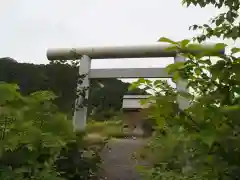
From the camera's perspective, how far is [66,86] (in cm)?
555

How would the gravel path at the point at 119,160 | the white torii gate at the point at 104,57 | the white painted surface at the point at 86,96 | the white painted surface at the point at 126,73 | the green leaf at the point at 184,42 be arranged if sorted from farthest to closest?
the white painted surface at the point at 126,73
the white torii gate at the point at 104,57
the white painted surface at the point at 86,96
the gravel path at the point at 119,160
the green leaf at the point at 184,42

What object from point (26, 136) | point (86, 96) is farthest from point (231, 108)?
point (86, 96)

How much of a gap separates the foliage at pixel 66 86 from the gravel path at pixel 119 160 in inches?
19.4

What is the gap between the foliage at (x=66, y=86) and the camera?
5387 millimetres

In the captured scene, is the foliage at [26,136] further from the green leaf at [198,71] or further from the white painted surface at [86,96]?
the white painted surface at [86,96]

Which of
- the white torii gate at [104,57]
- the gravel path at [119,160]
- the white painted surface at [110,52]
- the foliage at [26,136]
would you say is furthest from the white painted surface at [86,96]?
the foliage at [26,136]

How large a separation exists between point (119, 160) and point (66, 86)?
4.89ft

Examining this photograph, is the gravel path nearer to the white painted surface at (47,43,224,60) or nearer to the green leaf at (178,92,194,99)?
the white painted surface at (47,43,224,60)

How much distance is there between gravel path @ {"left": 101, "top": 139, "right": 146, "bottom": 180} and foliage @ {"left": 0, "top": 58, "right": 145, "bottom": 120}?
1.62 feet

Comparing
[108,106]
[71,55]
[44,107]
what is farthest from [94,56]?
[44,107]

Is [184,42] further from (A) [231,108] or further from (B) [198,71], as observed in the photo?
(A) [231,108]

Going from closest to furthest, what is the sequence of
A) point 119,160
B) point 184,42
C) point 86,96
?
point 184,42
point 119,160
point 86,96

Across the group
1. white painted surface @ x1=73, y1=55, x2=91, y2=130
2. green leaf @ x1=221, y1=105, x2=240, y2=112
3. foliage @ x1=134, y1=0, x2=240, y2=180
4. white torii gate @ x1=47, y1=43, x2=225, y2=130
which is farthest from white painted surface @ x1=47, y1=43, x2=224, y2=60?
green leaf @ x1=221, y1=105, x2=240, y2=112

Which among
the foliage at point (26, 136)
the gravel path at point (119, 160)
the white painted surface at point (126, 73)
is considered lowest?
the gravel path at point (119, 160)
